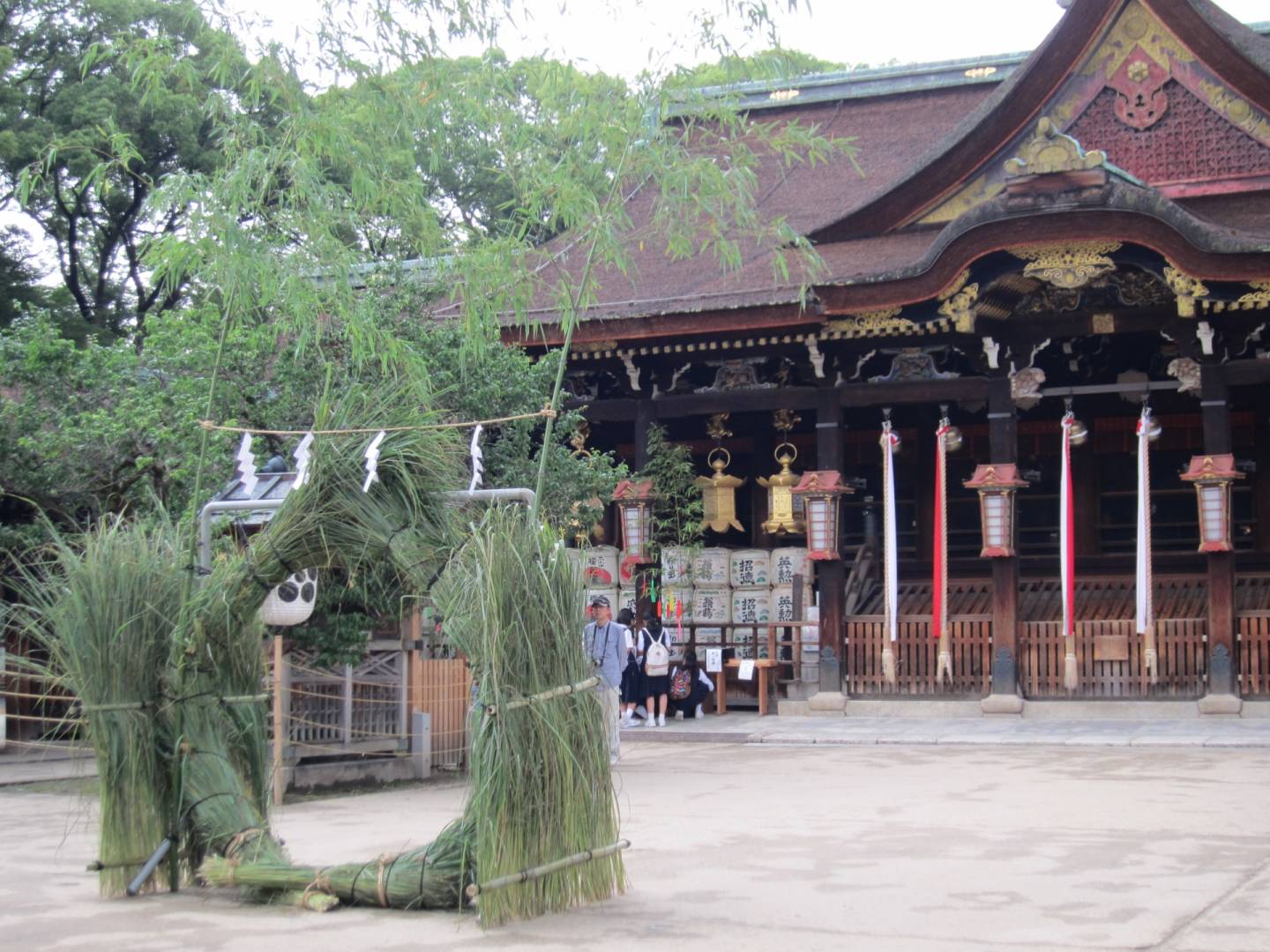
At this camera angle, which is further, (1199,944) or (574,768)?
(574,768)

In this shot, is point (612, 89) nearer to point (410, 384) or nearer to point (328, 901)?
point (410, 384)

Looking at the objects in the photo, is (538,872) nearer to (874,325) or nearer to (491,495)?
(491,495)

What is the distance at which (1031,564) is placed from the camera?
18000mm

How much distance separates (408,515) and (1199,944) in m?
3.47

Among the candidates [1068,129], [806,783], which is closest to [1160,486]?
[1068,129]

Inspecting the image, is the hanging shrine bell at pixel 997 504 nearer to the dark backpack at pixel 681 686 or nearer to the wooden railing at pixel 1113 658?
the wooden railing at pixel 1113 658

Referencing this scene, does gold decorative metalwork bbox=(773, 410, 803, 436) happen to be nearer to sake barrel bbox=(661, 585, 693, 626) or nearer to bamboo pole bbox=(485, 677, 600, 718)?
sake barrel bbox=(661, 585, 693, 626)

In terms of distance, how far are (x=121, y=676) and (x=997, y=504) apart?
37.0 ft

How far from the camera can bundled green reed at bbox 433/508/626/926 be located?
17.8ft

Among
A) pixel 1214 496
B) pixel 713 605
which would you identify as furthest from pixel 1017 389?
pixel 713 605

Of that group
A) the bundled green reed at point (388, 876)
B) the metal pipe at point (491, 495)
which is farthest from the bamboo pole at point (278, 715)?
the metal pipe at point (491, 495)

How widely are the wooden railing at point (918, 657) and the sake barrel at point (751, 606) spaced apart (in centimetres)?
121

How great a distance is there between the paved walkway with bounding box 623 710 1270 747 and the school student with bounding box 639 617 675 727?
0.68ft

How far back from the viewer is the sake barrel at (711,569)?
698 inches
